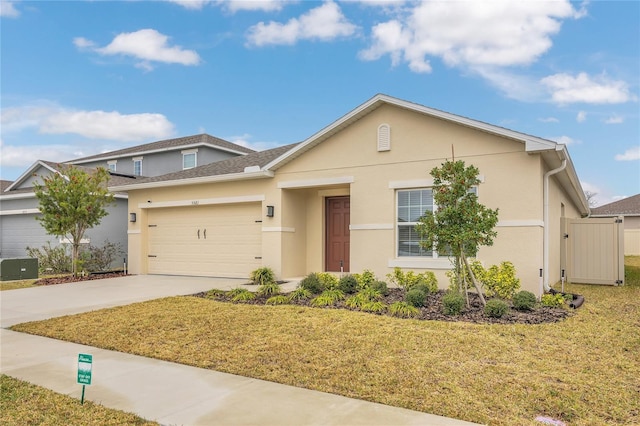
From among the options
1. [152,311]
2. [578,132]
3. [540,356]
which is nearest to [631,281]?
[578,132]

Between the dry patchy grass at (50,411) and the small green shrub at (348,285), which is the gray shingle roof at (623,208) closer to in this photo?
the small green shrub at (348,285)

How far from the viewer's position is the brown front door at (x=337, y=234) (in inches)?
525

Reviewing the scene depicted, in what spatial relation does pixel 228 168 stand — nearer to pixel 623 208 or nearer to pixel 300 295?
pixel 300 295

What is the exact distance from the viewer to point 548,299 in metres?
8.80

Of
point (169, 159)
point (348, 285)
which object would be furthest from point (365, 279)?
point (169, 159)

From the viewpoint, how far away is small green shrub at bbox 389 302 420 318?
7.81 m

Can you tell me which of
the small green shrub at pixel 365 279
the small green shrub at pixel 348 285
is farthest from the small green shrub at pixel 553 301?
the small green shrub at pixel 348 285

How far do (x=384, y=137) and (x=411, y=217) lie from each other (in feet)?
7.08

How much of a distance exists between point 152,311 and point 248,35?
39.3ft

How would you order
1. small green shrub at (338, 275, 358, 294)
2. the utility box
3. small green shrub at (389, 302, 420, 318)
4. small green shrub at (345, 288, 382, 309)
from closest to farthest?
small green shrub at (389, 302, 420, 318), small green shrub at (345, 288, 382, 309), small green shrub at (338, 275, 358, 294), the utility box

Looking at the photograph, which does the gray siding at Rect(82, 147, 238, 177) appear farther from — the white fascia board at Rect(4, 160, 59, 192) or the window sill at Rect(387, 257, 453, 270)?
the window sill at Rect(387, 257, 453, 270)

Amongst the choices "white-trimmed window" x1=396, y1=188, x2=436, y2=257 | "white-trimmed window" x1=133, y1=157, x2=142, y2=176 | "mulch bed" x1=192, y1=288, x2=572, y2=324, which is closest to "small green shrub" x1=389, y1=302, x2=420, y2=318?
"mulch bed" x1=192, y1=288, x2=572, y2=324

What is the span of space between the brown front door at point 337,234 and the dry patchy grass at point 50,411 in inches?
369

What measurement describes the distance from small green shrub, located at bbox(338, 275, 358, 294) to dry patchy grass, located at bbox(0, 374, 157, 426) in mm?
6642
